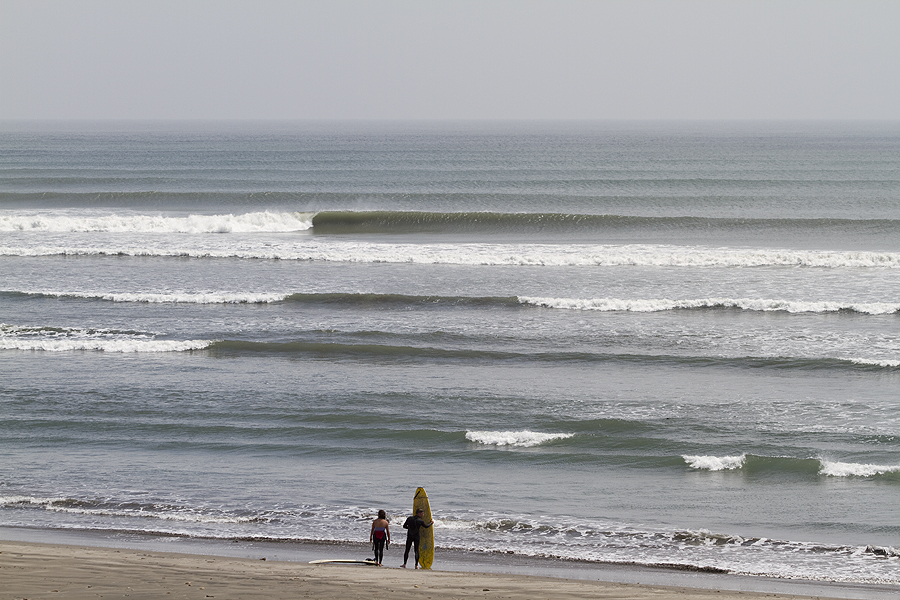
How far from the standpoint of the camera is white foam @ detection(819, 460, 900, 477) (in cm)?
1337

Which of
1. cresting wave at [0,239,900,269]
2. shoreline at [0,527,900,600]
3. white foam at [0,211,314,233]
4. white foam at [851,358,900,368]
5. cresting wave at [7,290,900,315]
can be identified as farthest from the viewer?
white foam at [0,211,314,233]

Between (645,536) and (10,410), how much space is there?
1216cm

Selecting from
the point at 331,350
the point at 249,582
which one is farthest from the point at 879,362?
the point at 249,582

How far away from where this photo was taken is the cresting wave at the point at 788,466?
43.9 ft

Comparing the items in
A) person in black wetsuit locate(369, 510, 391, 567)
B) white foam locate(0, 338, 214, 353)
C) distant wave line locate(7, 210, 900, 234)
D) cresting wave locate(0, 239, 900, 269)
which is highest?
distant wave line locate(7, 210, 900, 234)

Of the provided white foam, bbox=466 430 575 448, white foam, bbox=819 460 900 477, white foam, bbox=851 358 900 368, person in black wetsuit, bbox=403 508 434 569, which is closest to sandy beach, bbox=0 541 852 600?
person in black wetsuit, bbox=403 508 434 569

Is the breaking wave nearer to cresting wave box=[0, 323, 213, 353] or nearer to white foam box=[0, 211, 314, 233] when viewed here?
cresting wave box=[0, 323, 213, 353]

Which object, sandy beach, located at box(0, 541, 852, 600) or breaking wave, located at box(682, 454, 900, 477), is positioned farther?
breaking wave, located at box(682, 454, 900, 477)

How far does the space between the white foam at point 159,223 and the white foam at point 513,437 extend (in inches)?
1052

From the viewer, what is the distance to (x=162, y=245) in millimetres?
34438

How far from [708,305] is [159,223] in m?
26.0

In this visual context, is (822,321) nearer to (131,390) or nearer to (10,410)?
(131,390)

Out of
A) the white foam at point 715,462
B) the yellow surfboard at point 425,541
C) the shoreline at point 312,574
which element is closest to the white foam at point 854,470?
the white foam at point 715,462

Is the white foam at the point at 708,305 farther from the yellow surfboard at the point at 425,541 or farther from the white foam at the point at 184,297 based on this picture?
the yellow surfboard at the point at 425,541
